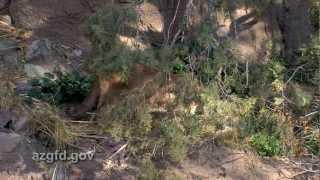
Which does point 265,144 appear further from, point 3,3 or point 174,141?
point 3,3

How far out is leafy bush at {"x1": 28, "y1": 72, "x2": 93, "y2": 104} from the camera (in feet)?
17.5

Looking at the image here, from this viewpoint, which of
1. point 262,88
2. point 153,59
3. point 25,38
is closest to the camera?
point 153,59

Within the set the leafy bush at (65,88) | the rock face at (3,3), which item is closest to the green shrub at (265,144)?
the leafy bush at (65,88)

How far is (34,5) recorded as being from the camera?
7.59 m

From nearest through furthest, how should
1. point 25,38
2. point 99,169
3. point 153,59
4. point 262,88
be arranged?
point 99,169, point 153,59, point 262,88, point 25,38

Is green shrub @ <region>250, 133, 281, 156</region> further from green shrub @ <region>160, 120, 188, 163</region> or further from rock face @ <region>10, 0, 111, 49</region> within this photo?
rock face @ <region>10, 0, 111, 49</region>

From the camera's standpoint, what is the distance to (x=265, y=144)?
491 centimetres

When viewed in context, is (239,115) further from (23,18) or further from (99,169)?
(23,18)

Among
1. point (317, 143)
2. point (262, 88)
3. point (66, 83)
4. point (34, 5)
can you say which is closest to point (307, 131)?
point (317, 143)

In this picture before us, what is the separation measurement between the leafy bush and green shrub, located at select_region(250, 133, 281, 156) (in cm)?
177

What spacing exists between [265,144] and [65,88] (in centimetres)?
210

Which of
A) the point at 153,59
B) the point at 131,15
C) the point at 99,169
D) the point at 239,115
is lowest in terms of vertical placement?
the point at 99,169

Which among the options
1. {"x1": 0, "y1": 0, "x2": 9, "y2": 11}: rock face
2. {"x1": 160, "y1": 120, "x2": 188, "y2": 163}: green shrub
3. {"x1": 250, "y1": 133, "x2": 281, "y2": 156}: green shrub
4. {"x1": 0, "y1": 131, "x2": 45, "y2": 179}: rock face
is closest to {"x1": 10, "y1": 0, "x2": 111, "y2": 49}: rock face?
{"x1": 0, "y1": 0, "x2": 9, "y2": 11}: rock face

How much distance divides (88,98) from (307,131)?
2192 mm
